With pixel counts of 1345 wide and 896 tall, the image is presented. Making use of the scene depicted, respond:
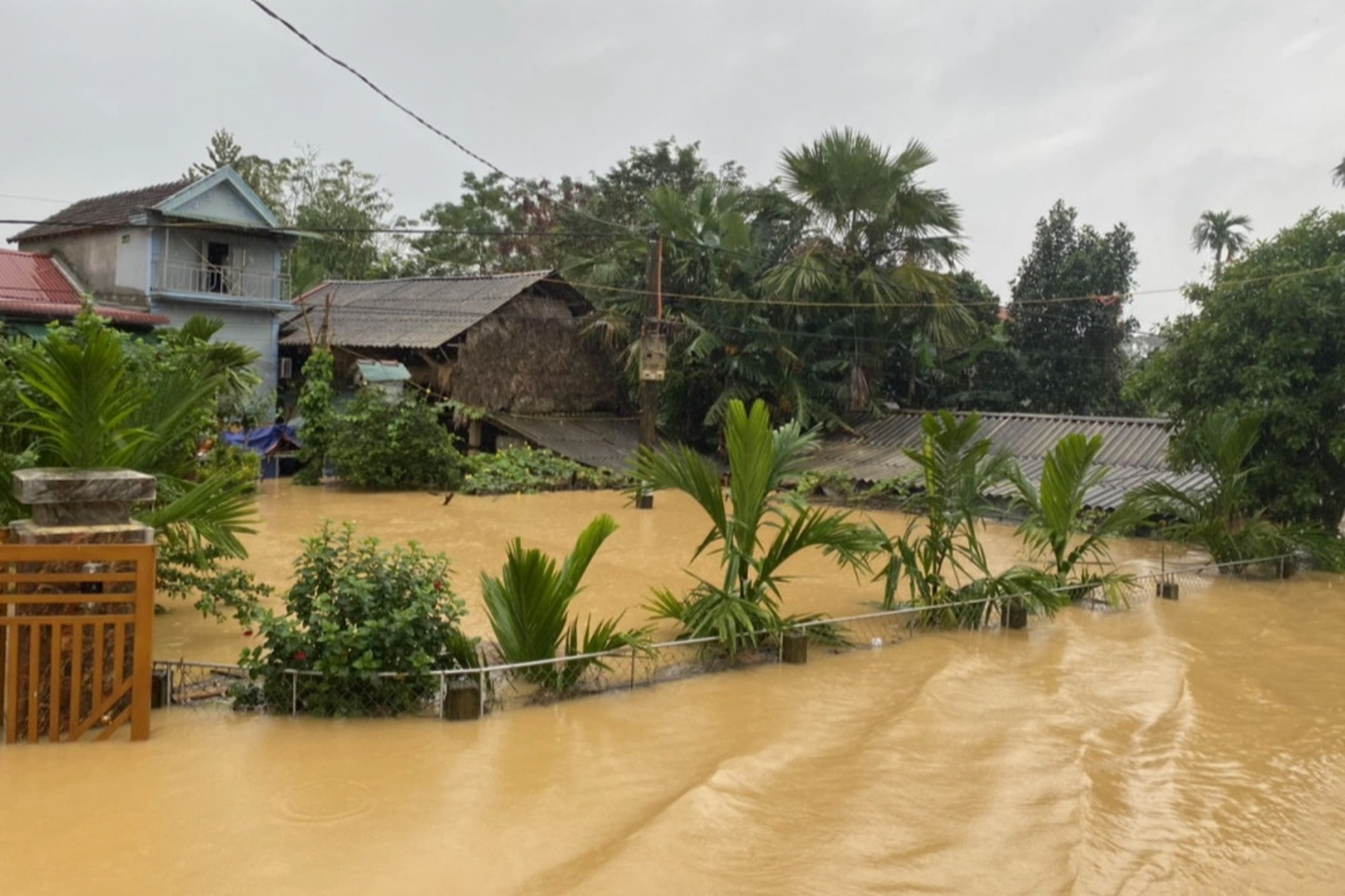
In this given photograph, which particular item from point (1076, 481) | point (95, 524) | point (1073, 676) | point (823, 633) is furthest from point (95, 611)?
point (1076, 481)

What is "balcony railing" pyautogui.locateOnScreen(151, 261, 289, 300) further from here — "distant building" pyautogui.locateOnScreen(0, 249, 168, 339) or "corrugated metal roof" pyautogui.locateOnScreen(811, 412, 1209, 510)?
"corrugated metal roof" pyautogui.locateOnScreen(811, 412, 1209, 510)

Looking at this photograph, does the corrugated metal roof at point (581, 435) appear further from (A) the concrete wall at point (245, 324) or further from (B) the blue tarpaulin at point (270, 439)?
(A) the concrete wall at point (245, 324)

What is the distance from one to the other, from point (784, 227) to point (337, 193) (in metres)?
16.4

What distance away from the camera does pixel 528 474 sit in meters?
19.4

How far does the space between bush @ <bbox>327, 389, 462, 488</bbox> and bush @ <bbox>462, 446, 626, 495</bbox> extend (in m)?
0.58

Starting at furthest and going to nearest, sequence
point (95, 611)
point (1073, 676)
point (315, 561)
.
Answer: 1. point (1073, 676)
2. point (315, 561)
3. point (95, 611)

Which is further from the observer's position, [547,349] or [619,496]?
[547,349]

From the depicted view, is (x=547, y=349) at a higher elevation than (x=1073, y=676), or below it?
higher

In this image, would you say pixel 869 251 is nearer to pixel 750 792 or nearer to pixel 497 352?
pixel 497 352

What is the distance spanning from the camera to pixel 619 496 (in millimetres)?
19031

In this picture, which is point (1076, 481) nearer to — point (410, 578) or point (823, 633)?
point (823, 633)

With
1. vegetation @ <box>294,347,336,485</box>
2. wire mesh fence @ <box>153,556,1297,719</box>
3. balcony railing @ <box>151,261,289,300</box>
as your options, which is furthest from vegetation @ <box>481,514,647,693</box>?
balcony railing @ <box>151,261,289,300</box>

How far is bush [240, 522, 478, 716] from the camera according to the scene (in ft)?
18.7

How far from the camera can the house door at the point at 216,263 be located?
837 inches
